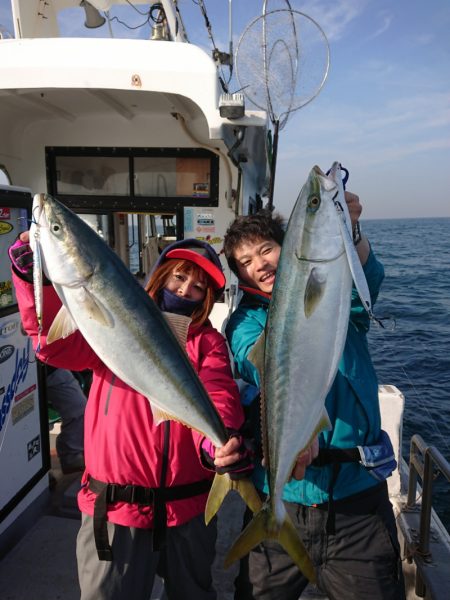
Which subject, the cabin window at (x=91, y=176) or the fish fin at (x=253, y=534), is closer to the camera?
the fish fin at (x=253, y=534)

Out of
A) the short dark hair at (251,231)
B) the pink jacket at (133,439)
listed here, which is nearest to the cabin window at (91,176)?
the short dark hair at (251,231)

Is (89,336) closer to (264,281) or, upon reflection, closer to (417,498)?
(264,281)

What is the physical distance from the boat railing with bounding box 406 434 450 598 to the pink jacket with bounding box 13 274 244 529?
1504mm

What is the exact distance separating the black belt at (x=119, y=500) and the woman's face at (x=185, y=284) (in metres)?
1.07

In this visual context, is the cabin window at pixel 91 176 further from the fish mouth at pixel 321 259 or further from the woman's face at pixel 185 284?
the fish mouth at pixel 321 259

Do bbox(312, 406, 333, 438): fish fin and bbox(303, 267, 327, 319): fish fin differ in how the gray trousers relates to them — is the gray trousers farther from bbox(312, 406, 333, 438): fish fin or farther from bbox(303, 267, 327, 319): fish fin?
bbox(303, 267, 327, 319): fish fin

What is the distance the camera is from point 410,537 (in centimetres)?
349

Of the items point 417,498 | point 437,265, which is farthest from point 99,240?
point 437,265

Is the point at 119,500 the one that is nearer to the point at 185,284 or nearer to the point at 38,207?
the point at 185,284

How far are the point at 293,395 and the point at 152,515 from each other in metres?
1.09

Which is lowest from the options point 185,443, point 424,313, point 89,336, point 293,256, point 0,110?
point 424,313

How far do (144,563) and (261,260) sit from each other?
5.91 feet

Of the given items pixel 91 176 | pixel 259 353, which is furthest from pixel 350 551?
pixel 91 176

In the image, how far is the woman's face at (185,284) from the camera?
242 centimetres
